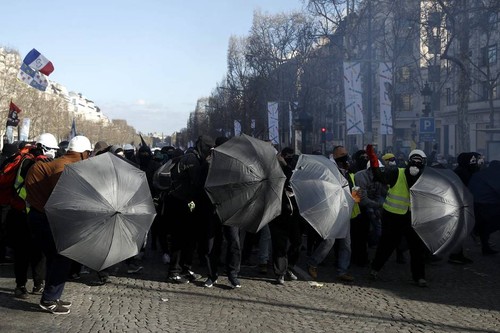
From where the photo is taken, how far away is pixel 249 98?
194 ft

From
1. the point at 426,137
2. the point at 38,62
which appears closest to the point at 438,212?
the point at 426,137

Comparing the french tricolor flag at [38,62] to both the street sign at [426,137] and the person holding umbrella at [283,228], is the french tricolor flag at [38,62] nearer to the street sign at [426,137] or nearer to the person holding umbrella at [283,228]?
the street sign at [426,137]

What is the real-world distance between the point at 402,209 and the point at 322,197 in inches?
46.3

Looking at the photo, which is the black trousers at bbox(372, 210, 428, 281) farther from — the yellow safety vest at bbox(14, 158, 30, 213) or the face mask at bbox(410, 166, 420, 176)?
the yellow safety vest at bbox(14, 158, 30, 213)

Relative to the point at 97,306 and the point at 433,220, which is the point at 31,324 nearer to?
the point at 97,306

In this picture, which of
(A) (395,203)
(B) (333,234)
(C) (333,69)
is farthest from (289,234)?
(C) (333,69)

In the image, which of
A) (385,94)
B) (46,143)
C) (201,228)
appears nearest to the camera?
(46,143)

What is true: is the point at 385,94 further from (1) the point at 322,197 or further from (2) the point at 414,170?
(1) the point at 322,197

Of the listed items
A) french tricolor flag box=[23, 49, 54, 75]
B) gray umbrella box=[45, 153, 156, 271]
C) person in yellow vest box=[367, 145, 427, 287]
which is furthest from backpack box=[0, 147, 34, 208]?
french tricolor flag box=[23, 49, 54, 75]

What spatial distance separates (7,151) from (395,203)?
579cm

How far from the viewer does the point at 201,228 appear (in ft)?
27.5

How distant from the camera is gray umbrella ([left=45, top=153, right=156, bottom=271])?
6.37 metres

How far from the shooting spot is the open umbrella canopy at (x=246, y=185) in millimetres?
7402

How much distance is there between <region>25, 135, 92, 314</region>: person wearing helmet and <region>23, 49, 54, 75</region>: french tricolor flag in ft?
64.6
